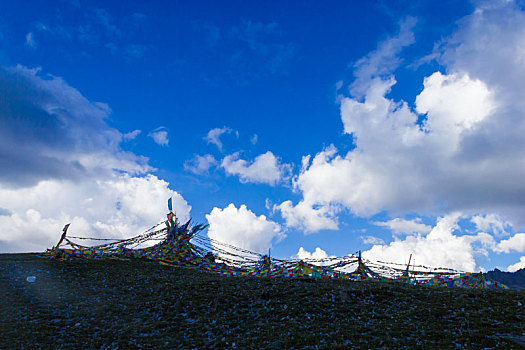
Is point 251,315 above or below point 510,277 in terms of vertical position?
above

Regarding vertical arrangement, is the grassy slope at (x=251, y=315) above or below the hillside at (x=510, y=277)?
above

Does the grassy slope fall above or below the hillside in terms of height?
above

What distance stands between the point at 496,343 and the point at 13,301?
33144 mm

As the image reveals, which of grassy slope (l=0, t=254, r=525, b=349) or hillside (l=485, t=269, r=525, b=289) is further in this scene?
hillside (l=485, t=269, r=525, b=289)

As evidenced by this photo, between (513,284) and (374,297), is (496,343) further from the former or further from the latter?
(513,284)

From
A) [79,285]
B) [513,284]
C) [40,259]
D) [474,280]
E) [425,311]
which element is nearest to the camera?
[425,311]

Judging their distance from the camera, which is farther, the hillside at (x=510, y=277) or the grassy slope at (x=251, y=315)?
the hillside at (x=510, y=277)

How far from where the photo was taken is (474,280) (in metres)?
41.5

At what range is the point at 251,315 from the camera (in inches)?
909

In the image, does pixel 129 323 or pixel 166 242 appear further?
pixel 166 242

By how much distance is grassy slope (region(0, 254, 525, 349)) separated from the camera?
18.1 m

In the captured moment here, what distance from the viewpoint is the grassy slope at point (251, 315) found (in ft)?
59.3

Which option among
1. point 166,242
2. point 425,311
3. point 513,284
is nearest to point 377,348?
point 425,311

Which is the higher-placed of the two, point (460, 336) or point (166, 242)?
point (166, 242)
